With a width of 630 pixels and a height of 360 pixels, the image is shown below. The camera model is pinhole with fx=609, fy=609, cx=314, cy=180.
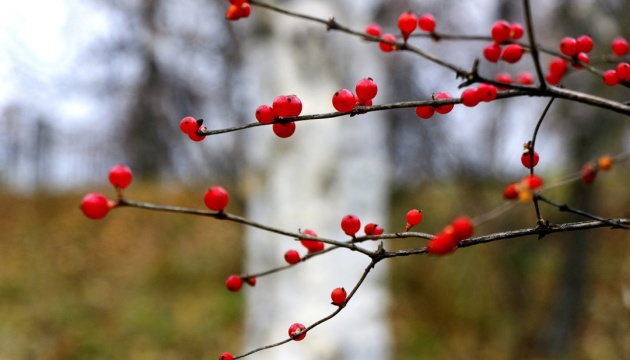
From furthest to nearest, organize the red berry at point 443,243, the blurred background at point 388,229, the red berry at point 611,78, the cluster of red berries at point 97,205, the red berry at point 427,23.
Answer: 1. the blurred background at point 388,229
2. the red berry at point 427,23
3. the red berry at point 611,78
4. the cluster of red berries at point 97,205
5. the red berry at point 443,243

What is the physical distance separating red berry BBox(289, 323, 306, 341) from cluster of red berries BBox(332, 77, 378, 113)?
0.63 ft

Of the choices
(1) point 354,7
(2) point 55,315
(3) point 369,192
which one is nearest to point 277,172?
(3) point 369,192

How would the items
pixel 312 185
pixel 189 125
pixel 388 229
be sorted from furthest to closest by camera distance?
pixel 388 229
pixel 312 185
pixel 189 125

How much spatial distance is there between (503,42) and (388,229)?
3543mm

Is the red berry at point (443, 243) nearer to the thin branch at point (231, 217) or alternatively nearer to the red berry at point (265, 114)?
the thin branch at point (231, 217)

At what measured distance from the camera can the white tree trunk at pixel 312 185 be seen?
2.22m

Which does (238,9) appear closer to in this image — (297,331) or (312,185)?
(297,331)

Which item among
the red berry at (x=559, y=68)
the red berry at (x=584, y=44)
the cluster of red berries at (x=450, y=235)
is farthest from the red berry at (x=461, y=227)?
the red berry at (x=559, y=68)

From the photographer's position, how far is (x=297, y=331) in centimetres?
56

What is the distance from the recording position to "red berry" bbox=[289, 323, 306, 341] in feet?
1.69

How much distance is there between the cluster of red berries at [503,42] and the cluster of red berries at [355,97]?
15 cm

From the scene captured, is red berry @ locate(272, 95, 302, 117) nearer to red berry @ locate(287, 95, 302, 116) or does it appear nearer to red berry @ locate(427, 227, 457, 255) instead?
red berry @ locate(287, 95, 302, 116)

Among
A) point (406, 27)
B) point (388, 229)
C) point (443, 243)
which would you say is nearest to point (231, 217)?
point (443, 243)

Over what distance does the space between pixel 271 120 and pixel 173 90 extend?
5187mm
